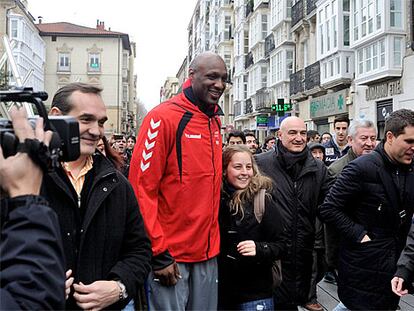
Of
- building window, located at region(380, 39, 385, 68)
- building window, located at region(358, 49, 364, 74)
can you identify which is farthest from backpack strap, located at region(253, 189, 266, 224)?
building window, located at region(358, 49, 364, 74)

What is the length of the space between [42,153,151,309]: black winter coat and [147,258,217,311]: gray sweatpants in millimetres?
675

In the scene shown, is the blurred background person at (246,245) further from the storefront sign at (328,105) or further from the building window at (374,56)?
the storefront sign at (328,105)

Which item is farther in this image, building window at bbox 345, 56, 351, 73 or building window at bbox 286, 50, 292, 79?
building window at bbox 286, 50, 292, 79

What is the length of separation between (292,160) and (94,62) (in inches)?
2987

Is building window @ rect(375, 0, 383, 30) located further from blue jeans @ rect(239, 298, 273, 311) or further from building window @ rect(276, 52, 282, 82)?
blue jeans @ rect(239, 298, 273, 311)

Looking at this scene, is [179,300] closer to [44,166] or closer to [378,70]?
[44,166]

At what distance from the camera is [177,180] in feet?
10.8

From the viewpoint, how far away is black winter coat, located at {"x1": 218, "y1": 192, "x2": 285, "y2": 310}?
11.6 ft

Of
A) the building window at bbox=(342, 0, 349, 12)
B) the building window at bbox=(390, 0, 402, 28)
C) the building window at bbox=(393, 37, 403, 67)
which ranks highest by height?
the building window at bbox=(342, 0, 349, 12)

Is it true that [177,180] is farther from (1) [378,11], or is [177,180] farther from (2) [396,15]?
(1) [378,11]

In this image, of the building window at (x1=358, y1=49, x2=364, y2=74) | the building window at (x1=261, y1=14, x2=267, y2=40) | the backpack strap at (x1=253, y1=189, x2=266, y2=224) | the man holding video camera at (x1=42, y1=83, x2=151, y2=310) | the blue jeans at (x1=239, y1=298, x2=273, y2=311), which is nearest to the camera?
the man holding video camera at (x1=42, y1=83, x2=151, y2=310)

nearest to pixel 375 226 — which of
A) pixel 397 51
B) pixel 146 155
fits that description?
pixel 146 155

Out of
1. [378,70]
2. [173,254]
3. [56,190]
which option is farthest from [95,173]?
[378,70]

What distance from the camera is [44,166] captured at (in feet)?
4.98
